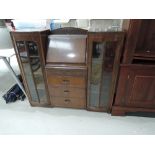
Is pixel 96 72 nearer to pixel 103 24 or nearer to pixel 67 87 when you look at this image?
pixel 67 87

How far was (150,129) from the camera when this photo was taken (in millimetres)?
1535

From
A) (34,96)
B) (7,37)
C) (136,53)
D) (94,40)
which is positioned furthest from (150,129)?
(7,37)

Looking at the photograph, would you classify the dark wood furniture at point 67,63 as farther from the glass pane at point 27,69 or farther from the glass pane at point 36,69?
the glass pane at point 27,69

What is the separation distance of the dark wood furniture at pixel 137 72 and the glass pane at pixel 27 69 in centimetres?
96

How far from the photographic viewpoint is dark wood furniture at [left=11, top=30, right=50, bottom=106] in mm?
1362

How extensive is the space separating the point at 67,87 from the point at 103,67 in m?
0.46

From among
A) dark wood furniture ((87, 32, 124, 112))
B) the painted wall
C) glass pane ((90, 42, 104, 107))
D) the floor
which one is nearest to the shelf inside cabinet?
dark wood furniture ((87, 32, 124, 112))

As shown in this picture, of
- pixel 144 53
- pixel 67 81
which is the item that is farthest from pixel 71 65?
pixel 144 53

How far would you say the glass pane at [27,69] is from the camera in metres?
1.43

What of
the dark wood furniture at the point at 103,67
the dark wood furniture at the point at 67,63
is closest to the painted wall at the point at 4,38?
the dark wood furniture at the point at 67,63

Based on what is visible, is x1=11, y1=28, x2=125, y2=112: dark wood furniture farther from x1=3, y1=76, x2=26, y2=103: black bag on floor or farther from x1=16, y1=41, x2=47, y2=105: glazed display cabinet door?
x1=3, y1=76, x2=26, y2=103: black bag on floor
